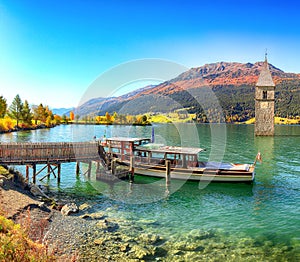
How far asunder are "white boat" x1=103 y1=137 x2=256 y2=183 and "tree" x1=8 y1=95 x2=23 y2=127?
94.5m

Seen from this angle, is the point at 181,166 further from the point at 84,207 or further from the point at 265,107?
the point at 265,107

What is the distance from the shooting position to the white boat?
35.6m

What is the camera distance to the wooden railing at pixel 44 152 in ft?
98.2

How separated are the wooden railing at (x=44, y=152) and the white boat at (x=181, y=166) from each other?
20.2 feet

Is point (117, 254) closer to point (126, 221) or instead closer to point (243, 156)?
point (126, 221)

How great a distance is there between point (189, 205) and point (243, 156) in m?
35.6

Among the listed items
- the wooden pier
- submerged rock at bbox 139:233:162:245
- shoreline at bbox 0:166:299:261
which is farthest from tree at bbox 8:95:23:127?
submerged rock at bbox 139:233:162:245

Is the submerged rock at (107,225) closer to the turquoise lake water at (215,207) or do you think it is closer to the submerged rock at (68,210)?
the turquoise lake water at (215,207)

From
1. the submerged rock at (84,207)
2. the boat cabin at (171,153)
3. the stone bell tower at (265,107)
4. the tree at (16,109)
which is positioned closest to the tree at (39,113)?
the tree at (16,109)

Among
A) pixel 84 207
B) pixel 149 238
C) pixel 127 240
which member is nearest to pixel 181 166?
pixel 84 207

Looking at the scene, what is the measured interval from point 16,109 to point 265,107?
10131cm

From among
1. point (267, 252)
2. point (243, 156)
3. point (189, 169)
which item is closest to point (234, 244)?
point (267, 252)

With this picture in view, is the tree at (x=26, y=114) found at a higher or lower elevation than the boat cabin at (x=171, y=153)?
higher

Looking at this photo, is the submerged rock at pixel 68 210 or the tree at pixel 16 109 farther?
the tree at pixel 16 109
